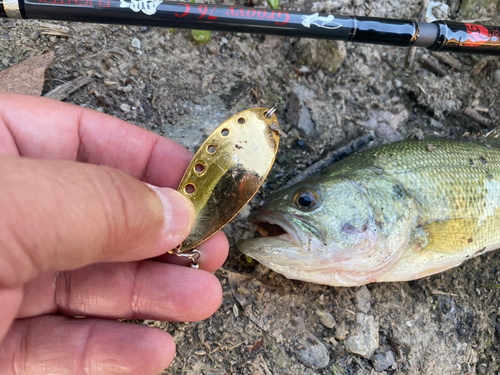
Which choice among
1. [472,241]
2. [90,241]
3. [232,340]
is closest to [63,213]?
[90,241]

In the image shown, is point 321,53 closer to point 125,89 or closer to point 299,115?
point 299,115

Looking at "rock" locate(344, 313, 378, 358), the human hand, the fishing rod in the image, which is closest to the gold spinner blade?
the human hand

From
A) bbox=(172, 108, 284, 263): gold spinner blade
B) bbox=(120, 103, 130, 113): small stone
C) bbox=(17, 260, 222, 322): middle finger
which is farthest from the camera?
bbox=(120, 103, 130, 113): small stone

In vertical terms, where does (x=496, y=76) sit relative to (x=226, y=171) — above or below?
above

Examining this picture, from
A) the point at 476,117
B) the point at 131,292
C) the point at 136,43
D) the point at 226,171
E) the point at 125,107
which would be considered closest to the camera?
the point at 131,292

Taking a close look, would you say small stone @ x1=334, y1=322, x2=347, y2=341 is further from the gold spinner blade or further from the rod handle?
the rod handle

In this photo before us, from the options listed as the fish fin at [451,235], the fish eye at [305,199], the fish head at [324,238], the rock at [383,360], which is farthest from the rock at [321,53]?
the rock at [383,360]

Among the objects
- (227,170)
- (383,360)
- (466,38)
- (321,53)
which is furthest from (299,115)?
(383,360)
